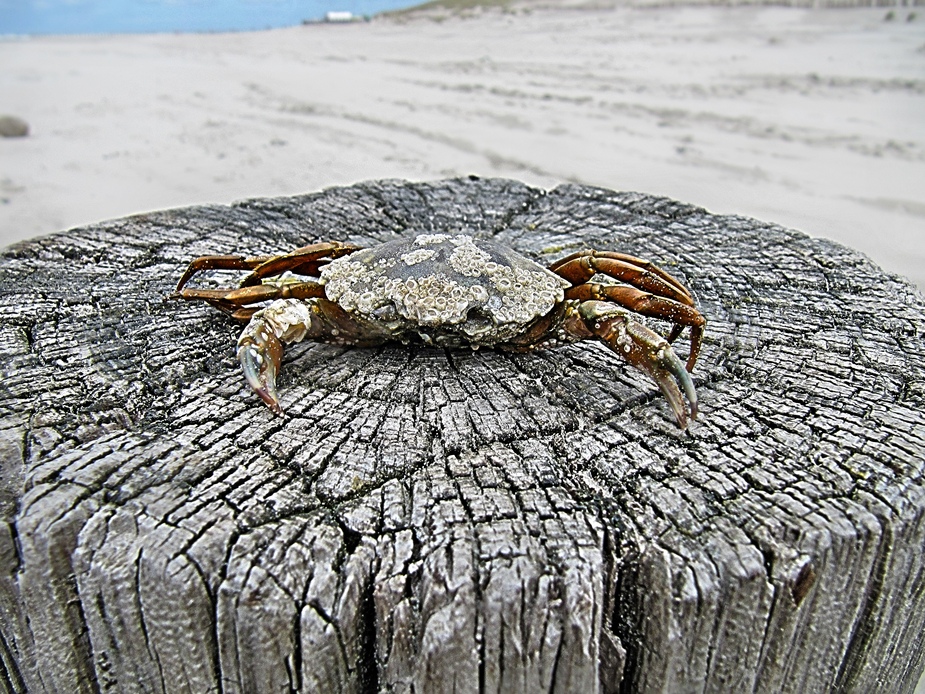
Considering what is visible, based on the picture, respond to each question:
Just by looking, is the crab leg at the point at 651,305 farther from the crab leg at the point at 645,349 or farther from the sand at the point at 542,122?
the sand at the point at 542,122

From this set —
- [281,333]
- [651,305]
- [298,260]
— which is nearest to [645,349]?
[651,305]

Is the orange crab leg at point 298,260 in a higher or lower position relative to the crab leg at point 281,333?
higher

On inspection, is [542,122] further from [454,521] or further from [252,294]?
[454,521]

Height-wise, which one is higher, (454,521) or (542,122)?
(454,521)

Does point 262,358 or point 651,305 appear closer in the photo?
point 262,358

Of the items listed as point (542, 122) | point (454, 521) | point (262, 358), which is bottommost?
point (542, 122)

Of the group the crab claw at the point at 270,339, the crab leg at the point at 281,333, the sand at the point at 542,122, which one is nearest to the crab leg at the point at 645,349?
the crab leg at the point at 281,333
